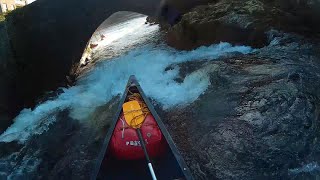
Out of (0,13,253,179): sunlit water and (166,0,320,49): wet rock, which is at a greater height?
(166,0,320,49): wet rock

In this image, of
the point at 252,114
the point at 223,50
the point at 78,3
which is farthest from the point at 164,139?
the point at 78,3

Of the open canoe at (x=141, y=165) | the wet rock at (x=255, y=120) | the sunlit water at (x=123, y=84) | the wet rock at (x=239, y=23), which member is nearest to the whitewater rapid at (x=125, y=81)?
the sunlit water at (x=123, y=84)

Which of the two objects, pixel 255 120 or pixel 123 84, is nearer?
pixel 255 120

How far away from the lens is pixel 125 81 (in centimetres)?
1111

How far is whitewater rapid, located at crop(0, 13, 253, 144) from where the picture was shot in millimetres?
8922

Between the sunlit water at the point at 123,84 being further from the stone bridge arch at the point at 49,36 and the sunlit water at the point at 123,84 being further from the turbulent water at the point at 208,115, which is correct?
the stone bridge arch at the point at 49,36

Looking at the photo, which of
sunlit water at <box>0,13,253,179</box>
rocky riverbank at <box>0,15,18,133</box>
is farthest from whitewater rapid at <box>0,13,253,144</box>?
rocky riverbank at <box>0,15,18,133</box>

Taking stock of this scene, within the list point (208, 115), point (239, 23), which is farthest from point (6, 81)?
point (239, 23)

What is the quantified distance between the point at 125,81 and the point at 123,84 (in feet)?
0.88

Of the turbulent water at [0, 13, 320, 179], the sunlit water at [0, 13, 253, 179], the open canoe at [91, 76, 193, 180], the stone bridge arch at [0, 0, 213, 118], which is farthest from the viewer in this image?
the stone bridge arch at [0, 0, 213, 118]

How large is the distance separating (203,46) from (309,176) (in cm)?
739

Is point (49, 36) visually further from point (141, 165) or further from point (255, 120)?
point (255, 120)

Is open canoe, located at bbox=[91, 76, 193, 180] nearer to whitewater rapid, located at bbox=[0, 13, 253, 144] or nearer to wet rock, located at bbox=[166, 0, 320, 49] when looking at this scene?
whitewater rapid, located at bbox=[0, 13, 253, 144]

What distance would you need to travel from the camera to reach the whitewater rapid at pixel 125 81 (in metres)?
8.92
